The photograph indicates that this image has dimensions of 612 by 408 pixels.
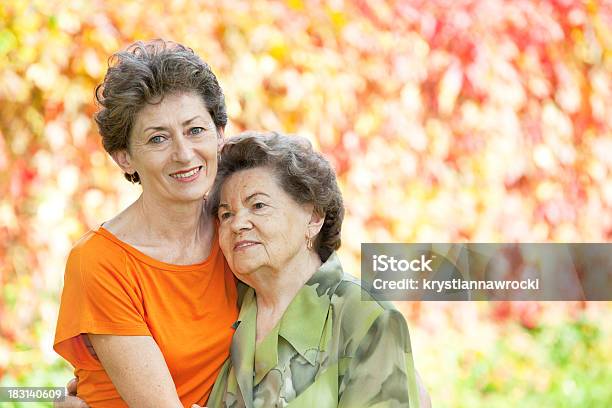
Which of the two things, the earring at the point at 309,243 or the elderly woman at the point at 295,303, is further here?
the earring at the point at 309,243

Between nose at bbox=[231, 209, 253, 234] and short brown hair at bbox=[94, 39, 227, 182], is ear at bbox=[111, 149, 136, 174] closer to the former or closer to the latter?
short brown hair at bbox=[94, 39, 227, 182]

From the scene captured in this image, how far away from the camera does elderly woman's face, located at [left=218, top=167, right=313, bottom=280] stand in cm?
214

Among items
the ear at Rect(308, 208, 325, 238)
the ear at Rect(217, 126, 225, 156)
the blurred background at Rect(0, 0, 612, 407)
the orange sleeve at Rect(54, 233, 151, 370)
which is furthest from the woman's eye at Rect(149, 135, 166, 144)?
the blurred background at Rect(0, 0, 612, 407)

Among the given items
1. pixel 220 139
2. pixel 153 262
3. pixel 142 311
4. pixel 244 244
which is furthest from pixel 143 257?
pixel 220 139

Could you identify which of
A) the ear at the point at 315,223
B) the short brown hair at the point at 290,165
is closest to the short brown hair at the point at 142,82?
the short brown hair at the point at 290,165

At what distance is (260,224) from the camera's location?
2.14 meters

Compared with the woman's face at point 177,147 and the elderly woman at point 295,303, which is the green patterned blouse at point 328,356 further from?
the woman's face at point 177,147

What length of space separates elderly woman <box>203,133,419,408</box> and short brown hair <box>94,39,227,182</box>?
174 millimetres

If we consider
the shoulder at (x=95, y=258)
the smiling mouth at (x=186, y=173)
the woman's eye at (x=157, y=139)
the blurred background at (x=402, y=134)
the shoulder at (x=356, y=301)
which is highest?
the blurred background at (x=402, y=134)

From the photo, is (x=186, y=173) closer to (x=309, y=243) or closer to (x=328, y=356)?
(x=309, y=243)

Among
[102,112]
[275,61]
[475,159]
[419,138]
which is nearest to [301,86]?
[275,61]

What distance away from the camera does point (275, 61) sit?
4129 mm

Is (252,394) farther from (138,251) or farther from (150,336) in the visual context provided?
(138,251)

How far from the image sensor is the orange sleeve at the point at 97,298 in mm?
2088
